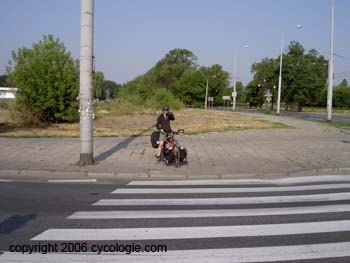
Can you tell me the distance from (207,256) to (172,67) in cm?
10351

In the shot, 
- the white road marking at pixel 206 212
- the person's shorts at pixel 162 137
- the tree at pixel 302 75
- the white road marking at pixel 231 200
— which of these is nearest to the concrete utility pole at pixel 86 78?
the person's shorts at pixel 162 137

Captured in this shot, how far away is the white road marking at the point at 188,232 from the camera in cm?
460

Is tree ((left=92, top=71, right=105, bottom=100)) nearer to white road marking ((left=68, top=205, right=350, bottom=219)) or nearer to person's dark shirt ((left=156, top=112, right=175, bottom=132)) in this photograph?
person's dark shirt ((left=156, top=112, right=175, bottom=132))

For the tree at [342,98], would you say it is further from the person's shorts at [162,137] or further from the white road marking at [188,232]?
the white road marking at [188,232]

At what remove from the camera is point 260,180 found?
349 inches

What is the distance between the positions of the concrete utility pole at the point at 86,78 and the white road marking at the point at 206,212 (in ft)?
13.5

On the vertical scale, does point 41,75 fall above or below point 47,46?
below

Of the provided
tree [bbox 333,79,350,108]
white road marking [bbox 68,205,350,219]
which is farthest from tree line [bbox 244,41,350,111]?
white road marking [bbox 68,205,350,219]

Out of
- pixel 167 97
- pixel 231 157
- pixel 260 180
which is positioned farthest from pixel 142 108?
pixel 260 180

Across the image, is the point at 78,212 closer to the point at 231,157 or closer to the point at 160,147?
the point at 160,147

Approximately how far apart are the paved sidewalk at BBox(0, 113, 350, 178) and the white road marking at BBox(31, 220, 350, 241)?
13.1 feet

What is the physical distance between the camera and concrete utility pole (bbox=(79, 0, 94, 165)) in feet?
30.4

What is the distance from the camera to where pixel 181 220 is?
537 cm

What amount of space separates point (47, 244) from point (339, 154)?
1121 centimetres
